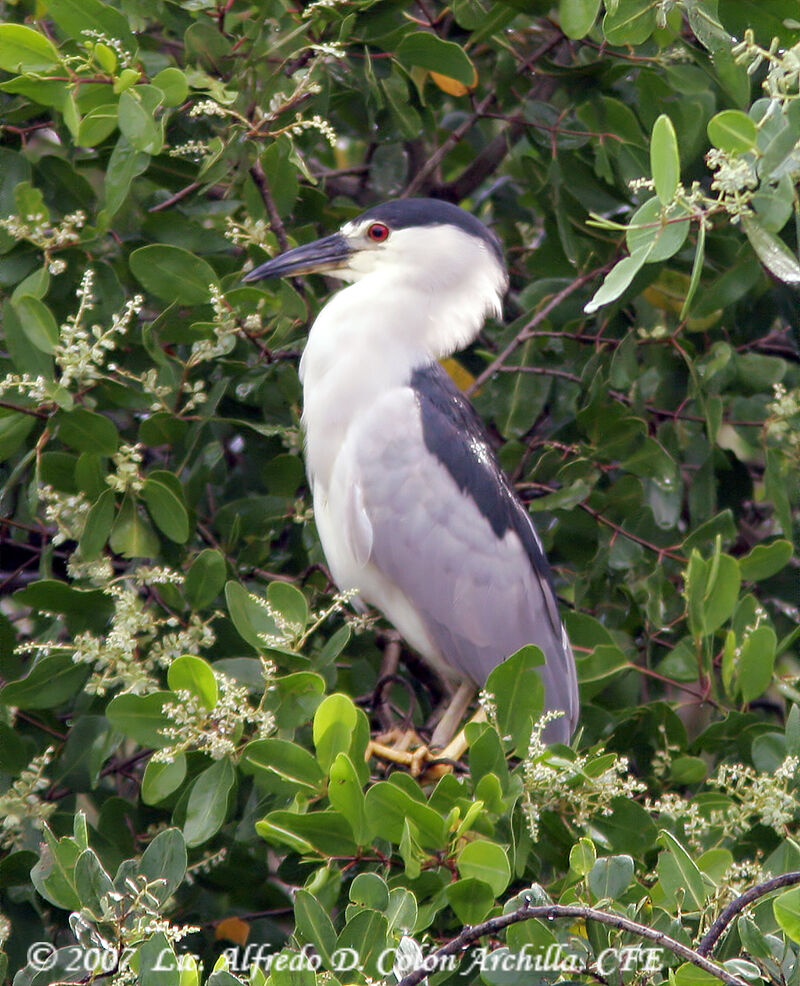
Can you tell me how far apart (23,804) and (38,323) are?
0.92m

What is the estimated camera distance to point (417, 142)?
340 cm

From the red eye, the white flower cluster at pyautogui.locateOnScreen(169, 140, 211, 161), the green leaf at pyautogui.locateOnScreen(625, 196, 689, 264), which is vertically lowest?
the red eye

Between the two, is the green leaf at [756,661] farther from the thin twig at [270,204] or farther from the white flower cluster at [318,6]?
the white flower cluster at [318,6]

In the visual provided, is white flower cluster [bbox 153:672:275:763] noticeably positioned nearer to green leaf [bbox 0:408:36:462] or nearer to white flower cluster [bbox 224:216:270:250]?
green leaf [bbox 0:408:36:462]

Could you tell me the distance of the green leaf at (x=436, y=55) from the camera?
2.58 metres

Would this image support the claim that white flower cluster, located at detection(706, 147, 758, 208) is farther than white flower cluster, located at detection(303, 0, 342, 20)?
No

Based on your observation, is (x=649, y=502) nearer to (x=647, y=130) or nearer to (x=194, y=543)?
(x=647, y=130)

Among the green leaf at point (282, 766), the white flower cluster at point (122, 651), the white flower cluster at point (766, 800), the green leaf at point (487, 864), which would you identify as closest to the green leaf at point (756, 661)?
the white flower cluster at point (766, 800)

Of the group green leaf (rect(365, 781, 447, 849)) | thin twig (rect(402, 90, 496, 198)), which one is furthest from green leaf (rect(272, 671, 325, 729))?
thin twig (rect(402, 90, 496, 198))

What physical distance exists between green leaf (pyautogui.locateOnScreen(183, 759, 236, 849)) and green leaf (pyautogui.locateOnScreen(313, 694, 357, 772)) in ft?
0.57

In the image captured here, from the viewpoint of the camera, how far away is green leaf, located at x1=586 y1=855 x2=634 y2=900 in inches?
66.1

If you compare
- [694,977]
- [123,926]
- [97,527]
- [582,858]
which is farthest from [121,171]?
[694,977]

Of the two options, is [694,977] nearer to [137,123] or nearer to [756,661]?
[756,661]

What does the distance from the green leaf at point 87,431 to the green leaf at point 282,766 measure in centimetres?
76
